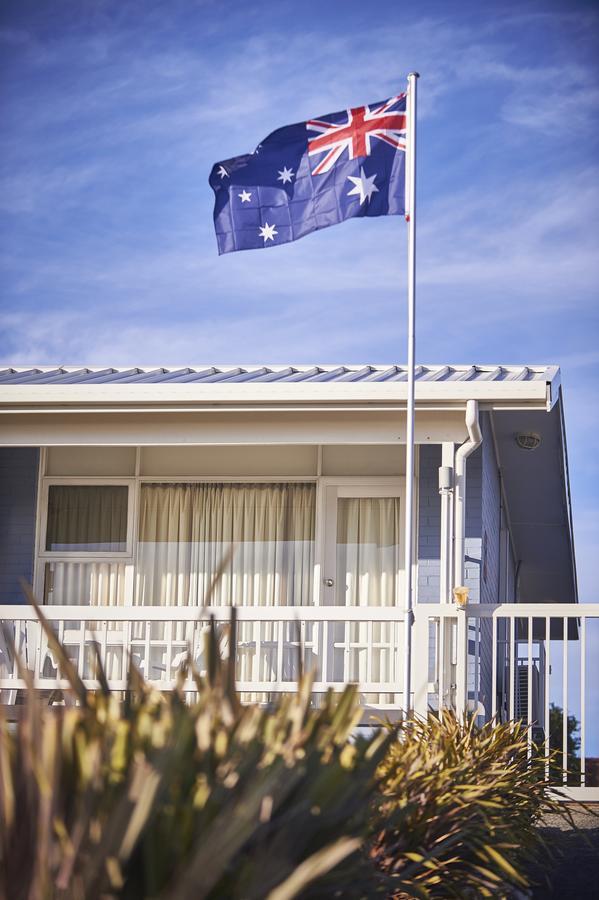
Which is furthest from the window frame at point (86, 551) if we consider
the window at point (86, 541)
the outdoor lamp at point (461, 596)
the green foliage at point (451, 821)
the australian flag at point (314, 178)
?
the green foliage at point (451, 821)

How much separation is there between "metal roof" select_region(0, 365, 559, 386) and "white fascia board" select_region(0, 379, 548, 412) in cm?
24

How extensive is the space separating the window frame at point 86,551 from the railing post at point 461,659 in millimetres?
3563

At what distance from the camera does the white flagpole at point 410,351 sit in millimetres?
7621

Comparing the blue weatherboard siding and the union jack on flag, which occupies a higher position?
the union jack on flag

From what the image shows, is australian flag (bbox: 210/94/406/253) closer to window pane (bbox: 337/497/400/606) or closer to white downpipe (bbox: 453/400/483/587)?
white downpipe (bbox: 453/400/483/587)

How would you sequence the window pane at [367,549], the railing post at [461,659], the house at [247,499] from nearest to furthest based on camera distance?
the railing post at [461,659]
the house at [247,499]
the window pane at [367,549]

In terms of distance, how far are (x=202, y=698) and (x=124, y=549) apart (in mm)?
7405

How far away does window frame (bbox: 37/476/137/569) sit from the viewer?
10492 millimetres

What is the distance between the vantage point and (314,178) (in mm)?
8695

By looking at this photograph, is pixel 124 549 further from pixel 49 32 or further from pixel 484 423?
pixel 49 32

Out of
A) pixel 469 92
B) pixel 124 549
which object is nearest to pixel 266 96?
pixel 469 92

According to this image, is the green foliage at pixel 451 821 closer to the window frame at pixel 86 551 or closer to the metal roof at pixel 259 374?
the metal roof at pixel 259 374

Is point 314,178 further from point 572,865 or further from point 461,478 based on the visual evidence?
point 572,865

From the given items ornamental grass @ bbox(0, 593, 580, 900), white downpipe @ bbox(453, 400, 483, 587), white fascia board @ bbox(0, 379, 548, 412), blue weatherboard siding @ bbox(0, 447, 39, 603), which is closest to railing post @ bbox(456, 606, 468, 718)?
white downpipe @ bbox(453, 400, 483, 587)
